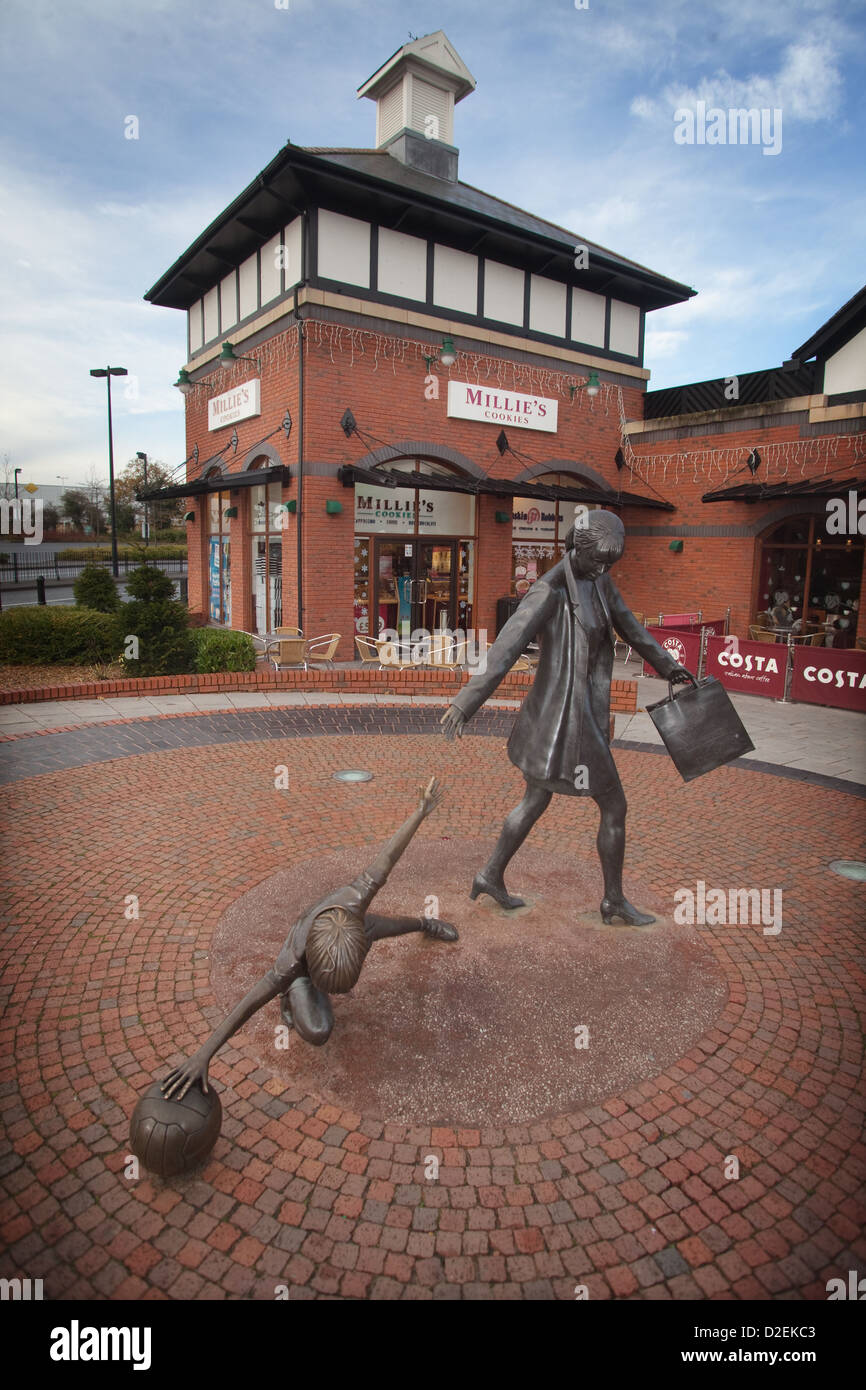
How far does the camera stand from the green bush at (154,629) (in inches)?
486

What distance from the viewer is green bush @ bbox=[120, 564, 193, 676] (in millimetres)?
12344

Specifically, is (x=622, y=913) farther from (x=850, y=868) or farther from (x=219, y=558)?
(x=219, y=558)

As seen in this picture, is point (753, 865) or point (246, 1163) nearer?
point (246, 1163)

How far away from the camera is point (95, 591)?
1680 cm

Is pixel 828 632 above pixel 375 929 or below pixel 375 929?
above

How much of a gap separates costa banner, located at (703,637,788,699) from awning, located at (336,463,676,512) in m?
4.65

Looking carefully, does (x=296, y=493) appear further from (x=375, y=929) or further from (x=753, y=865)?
(x=375, y=929)

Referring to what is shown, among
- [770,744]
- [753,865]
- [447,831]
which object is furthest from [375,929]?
[770,744]

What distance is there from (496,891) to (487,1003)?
1.06 meters

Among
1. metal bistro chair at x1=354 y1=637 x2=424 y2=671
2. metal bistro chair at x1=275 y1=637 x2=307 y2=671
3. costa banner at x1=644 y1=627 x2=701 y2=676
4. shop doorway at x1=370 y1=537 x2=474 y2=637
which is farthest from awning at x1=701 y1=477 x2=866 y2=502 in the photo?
metal bistro chair at x1=275 y1=637 x2=307 y2=671

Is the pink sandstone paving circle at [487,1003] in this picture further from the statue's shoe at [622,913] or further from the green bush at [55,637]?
the green bush at [55,637]

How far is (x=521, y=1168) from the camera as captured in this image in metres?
3.05

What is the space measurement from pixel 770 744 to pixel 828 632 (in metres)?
7.20
